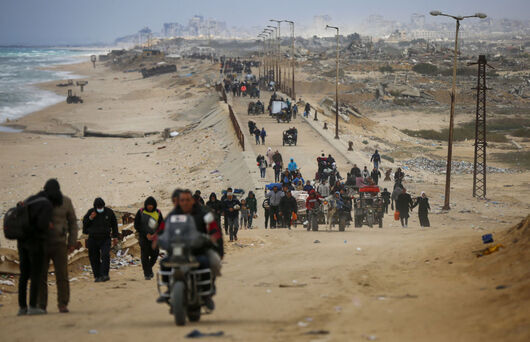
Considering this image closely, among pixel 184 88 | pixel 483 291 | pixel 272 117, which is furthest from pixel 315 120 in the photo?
pixel 184 88

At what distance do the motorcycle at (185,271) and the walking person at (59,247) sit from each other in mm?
1647

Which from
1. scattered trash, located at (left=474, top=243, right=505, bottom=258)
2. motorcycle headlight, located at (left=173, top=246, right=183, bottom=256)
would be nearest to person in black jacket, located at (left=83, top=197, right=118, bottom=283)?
motorcycle headlight, located at (left=173, top=246, right=183, bottom=256)

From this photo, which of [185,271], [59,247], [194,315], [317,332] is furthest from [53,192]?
[317,332]

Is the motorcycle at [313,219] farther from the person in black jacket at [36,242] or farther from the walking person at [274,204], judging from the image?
the person in black jacket at [36,242]

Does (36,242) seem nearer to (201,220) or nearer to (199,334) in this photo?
(201,220)

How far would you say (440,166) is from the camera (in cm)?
3781

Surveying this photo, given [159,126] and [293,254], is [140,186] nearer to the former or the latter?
[293,254]

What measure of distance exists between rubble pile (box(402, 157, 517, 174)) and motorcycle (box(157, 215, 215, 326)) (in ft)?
96.2

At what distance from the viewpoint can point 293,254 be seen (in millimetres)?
13039

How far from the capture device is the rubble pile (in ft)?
121

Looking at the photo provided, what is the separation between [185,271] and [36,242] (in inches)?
80.1

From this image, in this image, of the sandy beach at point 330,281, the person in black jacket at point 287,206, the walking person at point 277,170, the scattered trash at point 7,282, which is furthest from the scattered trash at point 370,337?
the walking person at point 277,170

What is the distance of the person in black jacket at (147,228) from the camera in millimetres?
10648

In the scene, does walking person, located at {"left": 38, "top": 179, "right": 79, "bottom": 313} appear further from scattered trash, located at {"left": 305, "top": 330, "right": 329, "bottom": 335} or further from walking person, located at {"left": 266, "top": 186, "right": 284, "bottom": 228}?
walking person, located at {"left": 266, "top": 186, "right": 284, "bottom": 228}
